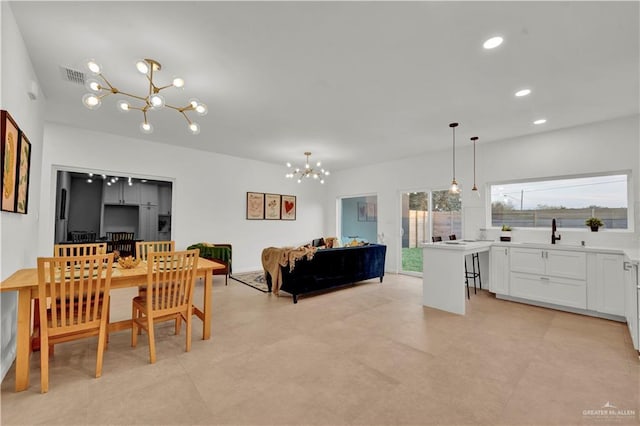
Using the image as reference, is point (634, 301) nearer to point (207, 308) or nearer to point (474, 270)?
point (474, 270)

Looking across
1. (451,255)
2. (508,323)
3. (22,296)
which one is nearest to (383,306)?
(451,255)

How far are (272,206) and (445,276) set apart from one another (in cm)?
465

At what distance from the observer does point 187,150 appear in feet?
19.3

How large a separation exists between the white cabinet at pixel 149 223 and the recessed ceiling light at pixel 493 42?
27.7ft

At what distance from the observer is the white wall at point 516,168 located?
396 centimetres

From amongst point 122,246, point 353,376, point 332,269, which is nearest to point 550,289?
point 332,269

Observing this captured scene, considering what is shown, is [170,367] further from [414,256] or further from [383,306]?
[414,256]

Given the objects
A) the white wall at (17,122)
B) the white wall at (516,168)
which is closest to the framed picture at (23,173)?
the white wall at (17,122)

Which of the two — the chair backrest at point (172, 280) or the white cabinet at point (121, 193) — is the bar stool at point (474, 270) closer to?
the chair backrest at point (172, 280)

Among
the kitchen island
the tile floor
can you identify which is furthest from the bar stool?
the tile floor

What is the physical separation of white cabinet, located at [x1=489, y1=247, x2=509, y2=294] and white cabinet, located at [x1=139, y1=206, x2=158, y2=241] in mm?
8213

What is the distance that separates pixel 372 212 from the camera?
293 inches

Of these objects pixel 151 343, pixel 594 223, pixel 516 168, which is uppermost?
pixel 516 168

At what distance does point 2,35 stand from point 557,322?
19.7 feet
